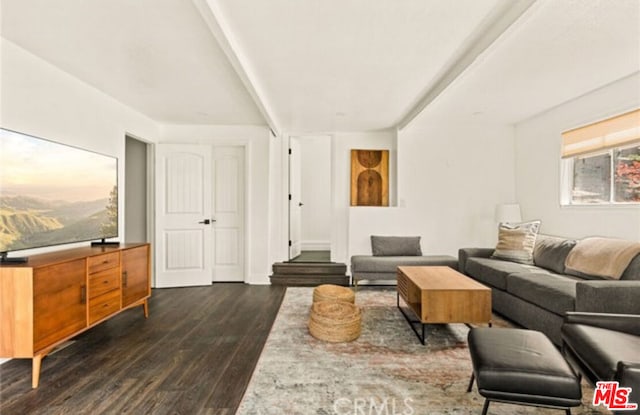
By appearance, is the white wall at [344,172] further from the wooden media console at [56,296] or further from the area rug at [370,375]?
the wooden media console at [56,296]

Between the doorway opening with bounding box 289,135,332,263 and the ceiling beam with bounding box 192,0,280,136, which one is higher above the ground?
the ceiling beam with bounding box 192,0,280,136

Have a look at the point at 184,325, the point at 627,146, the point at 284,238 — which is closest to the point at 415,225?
the point at 284,238

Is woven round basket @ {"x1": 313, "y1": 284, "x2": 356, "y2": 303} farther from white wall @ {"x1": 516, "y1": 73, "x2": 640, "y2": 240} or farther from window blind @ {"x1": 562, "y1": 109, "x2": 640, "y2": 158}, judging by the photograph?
window blind @ {"x1": 562, "y1": 109, "x2": 640, "y2": 158}

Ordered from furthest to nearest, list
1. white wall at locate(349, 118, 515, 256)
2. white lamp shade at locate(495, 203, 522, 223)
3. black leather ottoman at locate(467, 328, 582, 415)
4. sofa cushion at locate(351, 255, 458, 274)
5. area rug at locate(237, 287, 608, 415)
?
1. white wall at locate(349, 118, 515, 256)
2. white lamp shade at locate(495, 203, 522, 223)
3. sofa cushion at locate(351, 255, 458, 274)
4. area rug at locate(237, 287, 608, 415)
5. black leather ottoman at locate(467, 328, 582, 415)

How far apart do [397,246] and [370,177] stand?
128 cm

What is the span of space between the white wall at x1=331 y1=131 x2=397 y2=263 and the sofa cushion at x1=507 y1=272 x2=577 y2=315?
2.49 m

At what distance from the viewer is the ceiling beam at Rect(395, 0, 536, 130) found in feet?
6.71

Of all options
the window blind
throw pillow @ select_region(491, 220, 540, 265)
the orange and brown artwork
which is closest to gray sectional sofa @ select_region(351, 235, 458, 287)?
throw pillow @ select_region(491, 220, 540, 265)

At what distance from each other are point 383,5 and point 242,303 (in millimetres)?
3436

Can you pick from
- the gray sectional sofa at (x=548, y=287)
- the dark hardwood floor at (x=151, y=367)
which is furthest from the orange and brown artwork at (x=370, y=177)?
the dark hardwood floor at (x=151, y=367)

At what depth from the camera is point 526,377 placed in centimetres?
152

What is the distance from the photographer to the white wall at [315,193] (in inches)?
285

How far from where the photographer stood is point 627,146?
327 cm

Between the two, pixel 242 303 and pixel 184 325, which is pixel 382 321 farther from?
pixel 184 325
